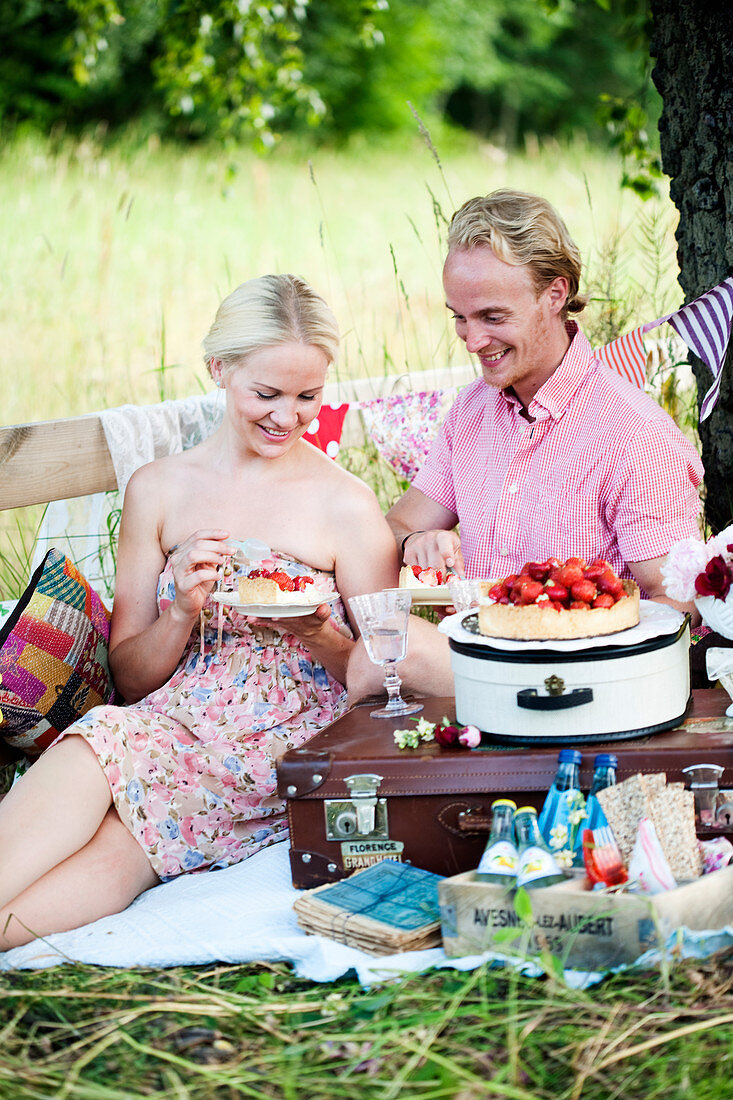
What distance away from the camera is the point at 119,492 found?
4020 mm

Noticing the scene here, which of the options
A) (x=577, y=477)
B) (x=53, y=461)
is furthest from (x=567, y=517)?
(x=53, y=461)

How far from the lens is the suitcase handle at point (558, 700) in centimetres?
244

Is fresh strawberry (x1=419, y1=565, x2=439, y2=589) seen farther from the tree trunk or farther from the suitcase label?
the tree trunk

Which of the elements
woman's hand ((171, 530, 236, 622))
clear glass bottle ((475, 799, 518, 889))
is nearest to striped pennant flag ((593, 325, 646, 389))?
woman's hand ((171, 530, 236, 622))

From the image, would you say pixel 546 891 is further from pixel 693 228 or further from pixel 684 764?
pixel 693 228

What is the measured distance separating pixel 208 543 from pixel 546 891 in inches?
50.3

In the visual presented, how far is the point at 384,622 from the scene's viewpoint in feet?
9.00

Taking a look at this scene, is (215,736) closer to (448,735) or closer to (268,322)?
(448,735)

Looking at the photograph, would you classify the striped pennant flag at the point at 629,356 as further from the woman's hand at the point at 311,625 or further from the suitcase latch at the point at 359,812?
the suitcase latch at the point at 359,812

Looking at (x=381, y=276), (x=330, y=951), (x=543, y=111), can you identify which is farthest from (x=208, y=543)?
(x=543, y=111)

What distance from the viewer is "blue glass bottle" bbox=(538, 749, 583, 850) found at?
2.29m

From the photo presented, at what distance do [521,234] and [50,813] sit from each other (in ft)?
6.25

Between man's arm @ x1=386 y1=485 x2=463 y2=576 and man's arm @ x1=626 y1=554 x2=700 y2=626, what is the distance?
476 millimetres

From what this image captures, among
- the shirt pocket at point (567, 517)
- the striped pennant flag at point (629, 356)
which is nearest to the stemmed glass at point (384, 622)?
the shirt pocket at point (567, 517)
